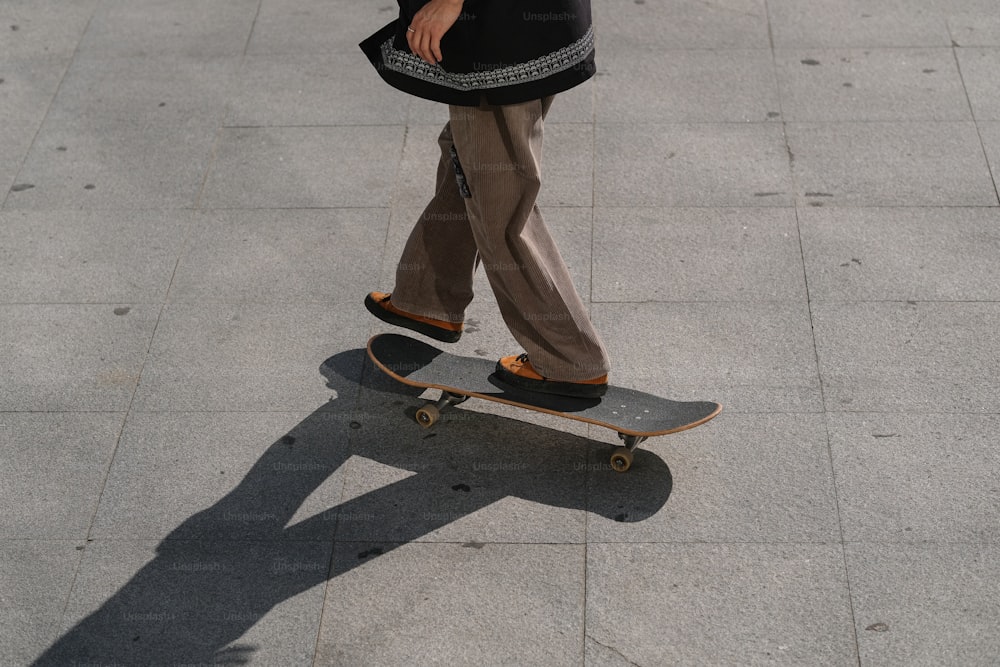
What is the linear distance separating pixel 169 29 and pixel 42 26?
2.63ft

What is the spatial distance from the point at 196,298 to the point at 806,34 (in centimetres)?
379

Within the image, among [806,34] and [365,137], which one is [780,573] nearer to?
[365,137]

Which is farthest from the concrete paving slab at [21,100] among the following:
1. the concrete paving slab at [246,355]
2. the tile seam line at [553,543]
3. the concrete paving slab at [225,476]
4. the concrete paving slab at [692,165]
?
the concrete paving slab at [692,165]

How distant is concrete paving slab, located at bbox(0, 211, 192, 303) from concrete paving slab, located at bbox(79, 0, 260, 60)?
5.11 ft

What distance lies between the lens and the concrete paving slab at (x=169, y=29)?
704cm

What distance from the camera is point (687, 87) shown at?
6559 mm

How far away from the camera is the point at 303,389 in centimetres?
492

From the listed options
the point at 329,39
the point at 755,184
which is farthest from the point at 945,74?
the point at 329,39

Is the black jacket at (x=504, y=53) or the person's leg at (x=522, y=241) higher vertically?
the black jacket at (x=504, y=53)

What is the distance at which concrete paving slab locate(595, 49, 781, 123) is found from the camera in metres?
6.35

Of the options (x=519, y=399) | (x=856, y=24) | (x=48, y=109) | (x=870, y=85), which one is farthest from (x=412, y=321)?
(x=856, y=24)

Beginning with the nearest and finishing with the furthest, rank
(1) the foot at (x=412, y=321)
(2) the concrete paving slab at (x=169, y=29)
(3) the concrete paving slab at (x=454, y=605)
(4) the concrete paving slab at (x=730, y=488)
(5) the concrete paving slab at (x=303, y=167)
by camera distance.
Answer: (3) the concrete paving slab at (x=454, y=605) → (4) the concrete paving slab at (x=730, y=488) → (1) the foot at (x=412, y=321) → (5) the concrete paving slab at (x=303, y=167) → (2) the concrete paving slab at (x=169, y=29)

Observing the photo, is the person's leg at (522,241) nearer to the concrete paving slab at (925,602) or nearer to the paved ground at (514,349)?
the paved ground at (514,349)

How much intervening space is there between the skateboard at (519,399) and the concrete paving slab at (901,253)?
109cm
